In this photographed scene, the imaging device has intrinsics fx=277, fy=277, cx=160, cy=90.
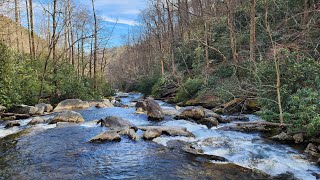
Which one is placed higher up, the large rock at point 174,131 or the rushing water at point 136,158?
the large rock at point 174,131

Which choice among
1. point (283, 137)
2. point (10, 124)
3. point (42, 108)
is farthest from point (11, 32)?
point (283, 137)

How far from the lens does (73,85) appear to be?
21344 mm

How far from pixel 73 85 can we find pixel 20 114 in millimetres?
7494

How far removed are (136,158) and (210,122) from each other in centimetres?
538

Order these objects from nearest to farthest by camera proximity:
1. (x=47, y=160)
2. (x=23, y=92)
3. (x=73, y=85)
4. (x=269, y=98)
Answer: (x=47, y=160)
(x=269, y=98)
(x=23, y=92)
(x=73, y=85)

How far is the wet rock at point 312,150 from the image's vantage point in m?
7.64

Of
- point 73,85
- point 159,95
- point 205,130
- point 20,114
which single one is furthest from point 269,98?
point 159,95

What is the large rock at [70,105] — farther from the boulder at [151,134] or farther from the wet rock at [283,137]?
the wet rock at [283,137]

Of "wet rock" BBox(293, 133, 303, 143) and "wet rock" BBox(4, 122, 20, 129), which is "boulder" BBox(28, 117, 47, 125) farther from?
"wet rock" BBox(293, 133, 303, 143)

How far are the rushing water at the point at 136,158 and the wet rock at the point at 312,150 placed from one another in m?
0.31

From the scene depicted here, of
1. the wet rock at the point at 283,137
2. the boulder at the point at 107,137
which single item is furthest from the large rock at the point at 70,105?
the wet rock at the point at 283,137

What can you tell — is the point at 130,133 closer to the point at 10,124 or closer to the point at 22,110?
the point at 10,124

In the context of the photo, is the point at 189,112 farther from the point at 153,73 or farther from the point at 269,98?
the point at 153,73

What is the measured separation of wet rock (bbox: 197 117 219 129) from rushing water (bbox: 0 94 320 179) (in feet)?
4.43
